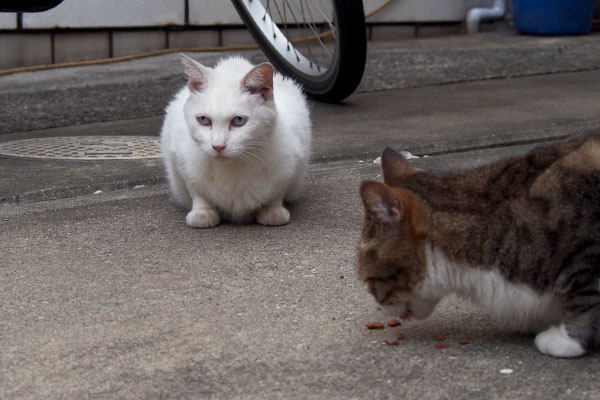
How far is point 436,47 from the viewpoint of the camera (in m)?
7.45

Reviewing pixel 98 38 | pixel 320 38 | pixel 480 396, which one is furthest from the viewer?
pixel 98 38

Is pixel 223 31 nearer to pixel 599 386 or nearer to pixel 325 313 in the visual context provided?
pixel 325 313

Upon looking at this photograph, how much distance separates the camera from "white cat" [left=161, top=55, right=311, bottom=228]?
3.53m

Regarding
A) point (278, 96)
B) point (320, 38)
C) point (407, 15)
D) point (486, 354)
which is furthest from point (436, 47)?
point (486, 354)

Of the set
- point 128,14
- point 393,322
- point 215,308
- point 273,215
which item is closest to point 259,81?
point 273,215

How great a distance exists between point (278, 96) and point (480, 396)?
2.10 meters

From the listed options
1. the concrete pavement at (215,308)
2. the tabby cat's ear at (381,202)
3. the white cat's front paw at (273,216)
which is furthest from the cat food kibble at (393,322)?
the white cat's front paw at (273,216)

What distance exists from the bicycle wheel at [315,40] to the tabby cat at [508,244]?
2.78m

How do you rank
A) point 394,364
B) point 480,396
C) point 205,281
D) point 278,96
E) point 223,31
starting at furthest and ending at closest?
point 223,31 → point 278,96 → point 205,281 → point 394,364 → point 480,396

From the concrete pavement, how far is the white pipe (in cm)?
370

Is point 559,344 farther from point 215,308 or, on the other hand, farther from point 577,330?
point 215,308

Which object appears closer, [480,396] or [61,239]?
[480,396]

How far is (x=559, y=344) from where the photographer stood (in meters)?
2.37

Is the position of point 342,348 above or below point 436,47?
below
